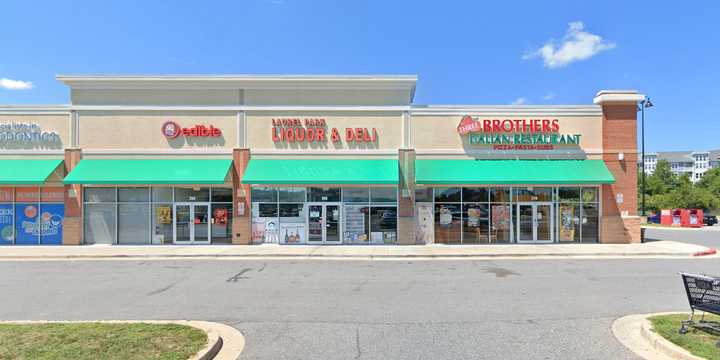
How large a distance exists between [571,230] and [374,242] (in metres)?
9.19

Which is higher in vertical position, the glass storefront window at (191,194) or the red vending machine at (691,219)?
the glass storefront window at (191,194)

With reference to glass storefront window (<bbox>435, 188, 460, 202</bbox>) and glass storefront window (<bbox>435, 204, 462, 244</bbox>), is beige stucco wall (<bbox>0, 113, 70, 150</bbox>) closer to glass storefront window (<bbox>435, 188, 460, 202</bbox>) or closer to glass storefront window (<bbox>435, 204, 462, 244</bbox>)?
glass storefront window (<bbox>435, 188, 460, 202</bbox>)

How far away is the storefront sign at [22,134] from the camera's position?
18906mm

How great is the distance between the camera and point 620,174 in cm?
1911

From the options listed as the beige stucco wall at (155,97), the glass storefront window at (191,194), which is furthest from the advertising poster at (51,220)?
the glass storefront window at (191,194)

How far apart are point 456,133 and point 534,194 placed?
15.0 ft

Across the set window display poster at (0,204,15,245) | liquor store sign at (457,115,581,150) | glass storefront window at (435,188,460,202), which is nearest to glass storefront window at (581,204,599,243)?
liquor store sign at (457,115,581,150)

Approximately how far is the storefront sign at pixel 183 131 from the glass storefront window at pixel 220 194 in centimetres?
259

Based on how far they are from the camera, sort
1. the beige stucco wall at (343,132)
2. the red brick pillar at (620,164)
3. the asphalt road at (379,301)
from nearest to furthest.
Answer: the asphalt road at (379,301)
the red brick pillar at (620,164)
the beige stucco wall at (343,132)

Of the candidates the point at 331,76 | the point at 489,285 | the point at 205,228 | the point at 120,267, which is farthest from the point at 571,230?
the point at 120,267

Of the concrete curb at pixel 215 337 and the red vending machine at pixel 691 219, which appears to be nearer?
the concrete curb at pixel 215 337

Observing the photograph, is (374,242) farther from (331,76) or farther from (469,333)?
(469,333)

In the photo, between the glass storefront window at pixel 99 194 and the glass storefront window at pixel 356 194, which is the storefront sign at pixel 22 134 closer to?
the glass storefront window at pixel 99 194

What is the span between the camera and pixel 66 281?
1078 centimetres
